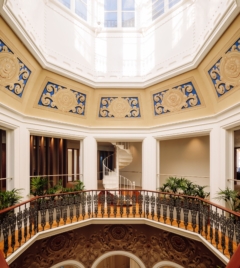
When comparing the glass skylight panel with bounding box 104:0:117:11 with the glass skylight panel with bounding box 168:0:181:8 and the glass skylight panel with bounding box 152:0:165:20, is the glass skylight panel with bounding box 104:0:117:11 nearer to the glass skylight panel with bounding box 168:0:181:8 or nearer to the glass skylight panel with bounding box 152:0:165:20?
the glass skylight panel with bounding box 152:0:165:20

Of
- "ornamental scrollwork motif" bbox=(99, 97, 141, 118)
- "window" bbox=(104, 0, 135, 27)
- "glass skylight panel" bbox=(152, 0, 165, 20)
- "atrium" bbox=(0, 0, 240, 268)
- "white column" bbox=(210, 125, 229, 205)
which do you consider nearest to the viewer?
"atrium" bbox=(0, 0, 240, 268)

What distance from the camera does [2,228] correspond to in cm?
396

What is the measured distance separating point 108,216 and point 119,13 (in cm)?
657

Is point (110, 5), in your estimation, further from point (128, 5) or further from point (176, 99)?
point (176, 99)

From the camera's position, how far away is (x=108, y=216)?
5988 mm

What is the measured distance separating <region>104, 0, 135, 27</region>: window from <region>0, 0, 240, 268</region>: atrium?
34 mm

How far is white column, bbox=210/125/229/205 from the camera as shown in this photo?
16.9ft

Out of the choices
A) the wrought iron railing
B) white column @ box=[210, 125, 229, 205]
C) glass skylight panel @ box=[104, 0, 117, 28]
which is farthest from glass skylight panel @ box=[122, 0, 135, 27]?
the wrought iron railing

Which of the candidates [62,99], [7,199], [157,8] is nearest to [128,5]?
[157,8]

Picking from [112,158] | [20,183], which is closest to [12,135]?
[20,183]

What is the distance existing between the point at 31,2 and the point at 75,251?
6.91 m

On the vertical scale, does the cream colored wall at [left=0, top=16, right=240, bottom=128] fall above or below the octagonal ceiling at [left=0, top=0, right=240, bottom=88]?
below

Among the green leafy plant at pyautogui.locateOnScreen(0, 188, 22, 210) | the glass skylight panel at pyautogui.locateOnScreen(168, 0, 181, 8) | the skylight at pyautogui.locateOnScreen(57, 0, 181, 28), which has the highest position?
the skylight at pyautogui.locateOnScreen(57, 0, 181, 28)

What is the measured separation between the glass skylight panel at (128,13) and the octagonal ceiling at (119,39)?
0.55ft
